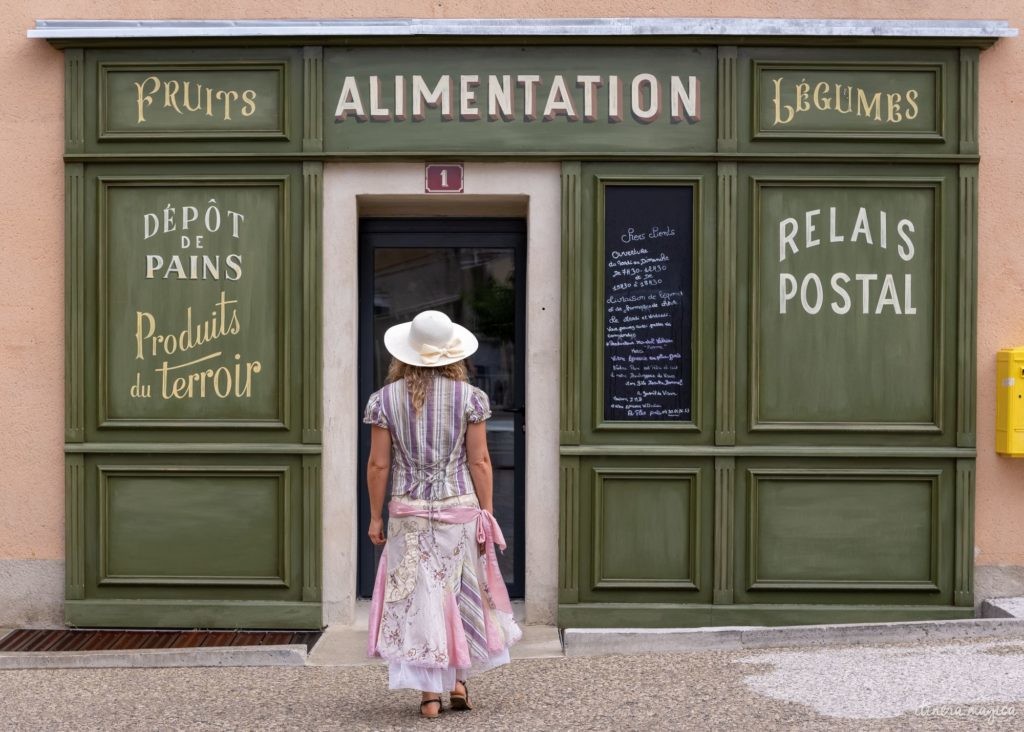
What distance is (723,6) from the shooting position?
780 centimetres

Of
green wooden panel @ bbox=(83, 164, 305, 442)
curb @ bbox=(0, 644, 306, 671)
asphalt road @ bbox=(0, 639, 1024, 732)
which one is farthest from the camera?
green wooden panel @ bbox=(83, 164, 305, 442)

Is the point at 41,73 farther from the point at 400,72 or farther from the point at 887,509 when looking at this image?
the point at 887,509

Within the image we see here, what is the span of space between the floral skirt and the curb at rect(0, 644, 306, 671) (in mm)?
1379

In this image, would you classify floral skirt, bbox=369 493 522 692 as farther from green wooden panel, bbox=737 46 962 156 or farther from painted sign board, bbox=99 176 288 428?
green wooden panel, bbox=737 46 962 156

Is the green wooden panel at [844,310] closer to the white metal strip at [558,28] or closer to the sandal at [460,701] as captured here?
the white metal strip at [558,28]

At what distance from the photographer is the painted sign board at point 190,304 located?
25.8ft

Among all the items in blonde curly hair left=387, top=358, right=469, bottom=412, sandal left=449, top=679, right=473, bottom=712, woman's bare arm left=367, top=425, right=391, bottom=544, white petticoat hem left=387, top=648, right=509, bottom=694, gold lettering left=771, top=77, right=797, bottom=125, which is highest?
gold lettering left=771, top=77, right=797, bottom=125

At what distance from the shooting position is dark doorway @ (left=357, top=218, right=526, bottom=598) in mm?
8352

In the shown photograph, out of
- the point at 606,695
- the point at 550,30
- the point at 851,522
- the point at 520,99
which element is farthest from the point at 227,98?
the point at 851,522

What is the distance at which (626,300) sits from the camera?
782 centimetres

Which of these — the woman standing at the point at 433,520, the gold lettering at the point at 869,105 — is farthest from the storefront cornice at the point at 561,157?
the woman standing at the point at 433,520

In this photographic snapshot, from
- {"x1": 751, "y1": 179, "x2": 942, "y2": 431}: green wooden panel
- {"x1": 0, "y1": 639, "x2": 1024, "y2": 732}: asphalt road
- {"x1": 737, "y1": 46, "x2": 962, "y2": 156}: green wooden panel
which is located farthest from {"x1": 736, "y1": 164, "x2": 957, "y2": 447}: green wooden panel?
{"x1": 0, "y1": 639, "x2": 1024, "y2": 732}: asphalt road

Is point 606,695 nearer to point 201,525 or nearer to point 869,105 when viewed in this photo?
point 201,525

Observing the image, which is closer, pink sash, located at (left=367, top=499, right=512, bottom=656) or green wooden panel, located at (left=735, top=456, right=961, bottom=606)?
pink sash, located at (left=367, top=499, right=512, bottom=656)
